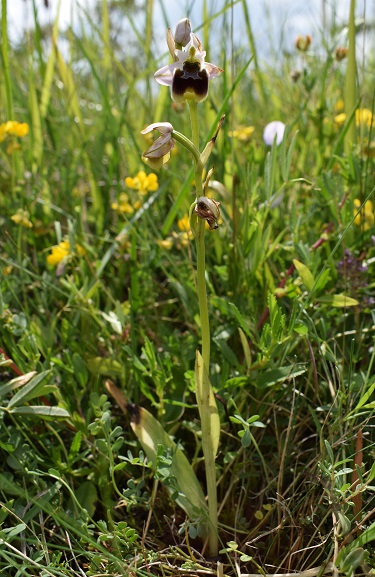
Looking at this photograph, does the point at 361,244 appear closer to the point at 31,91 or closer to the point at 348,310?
the point at 348,310

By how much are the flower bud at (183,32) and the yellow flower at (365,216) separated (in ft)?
2.22

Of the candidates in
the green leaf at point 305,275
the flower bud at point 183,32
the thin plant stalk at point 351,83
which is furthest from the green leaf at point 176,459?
the thin plant stalk at point 351,83

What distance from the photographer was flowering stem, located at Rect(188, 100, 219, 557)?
2.86 ft

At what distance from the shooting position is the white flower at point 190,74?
2.80 feet

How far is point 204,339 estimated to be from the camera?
93 cm

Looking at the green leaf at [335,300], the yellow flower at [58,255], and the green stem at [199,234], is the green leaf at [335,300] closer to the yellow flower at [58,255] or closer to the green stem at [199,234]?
the green stem at [199,234]

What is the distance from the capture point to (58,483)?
3.45ft

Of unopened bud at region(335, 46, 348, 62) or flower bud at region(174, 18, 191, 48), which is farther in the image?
unopened bud at region(335, 46, 348, 62)

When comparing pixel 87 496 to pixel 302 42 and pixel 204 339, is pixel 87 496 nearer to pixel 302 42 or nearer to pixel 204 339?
pixel 204 339

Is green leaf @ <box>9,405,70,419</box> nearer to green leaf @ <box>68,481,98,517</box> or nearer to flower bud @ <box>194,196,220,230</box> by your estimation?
green leaf @ <box>68,481,98,517</box>

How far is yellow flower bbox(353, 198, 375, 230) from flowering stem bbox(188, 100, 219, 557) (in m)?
0.63

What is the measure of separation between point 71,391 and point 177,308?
1.32ft

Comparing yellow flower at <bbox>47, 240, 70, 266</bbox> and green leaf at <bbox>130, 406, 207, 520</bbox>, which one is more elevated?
yellow flower at <bbox>47, 240, 70, 266</bbox>

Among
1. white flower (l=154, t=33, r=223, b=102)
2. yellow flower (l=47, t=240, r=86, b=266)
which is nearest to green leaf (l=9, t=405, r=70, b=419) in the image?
yellow flower (l=47, t=240, r=86, b=266)
